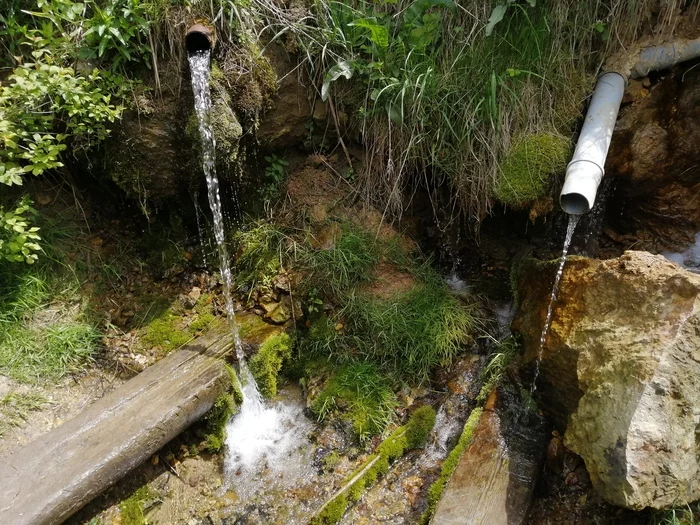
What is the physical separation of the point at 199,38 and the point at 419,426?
3.06 meters

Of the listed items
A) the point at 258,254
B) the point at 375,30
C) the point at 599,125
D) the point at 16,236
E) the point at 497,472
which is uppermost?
the point at 375,30

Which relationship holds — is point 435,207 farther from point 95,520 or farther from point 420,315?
point 95,520

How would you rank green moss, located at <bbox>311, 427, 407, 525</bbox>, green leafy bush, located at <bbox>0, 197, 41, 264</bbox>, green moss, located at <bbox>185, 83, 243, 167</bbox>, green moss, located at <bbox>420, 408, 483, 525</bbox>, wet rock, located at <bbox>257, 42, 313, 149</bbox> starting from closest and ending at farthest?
1. green moss, located at <bbox>420, 408, 483, 525</bbox>
2. green moss, located at <bbox>311, 427, 407, 525</bbox>
3. green leafy bush, located at <bbox>0, 197, 41, 264</bbox>
4. green moss, located at <bbox>185, 83, 243, 167</bbox>
5. wet rock, located at <bbox>257, 42, 313, 149</bbox>

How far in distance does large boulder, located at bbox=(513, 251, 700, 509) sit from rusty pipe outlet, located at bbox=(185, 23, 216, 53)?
2885mm

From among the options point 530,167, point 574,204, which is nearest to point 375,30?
point 530,167

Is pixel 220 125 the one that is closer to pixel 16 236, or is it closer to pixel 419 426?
pixel 16 236

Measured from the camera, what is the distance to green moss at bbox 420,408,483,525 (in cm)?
286

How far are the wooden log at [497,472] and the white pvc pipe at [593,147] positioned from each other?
1405mm

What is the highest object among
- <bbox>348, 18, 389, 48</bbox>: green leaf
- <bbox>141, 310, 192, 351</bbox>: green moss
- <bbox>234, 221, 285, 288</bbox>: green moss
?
<bbox>348, 18, 389, 48</bbox>: green leaf

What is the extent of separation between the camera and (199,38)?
3324mm

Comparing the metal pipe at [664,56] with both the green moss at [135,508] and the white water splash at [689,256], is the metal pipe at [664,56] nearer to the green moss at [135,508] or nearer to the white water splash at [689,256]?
the white water splash at [689,256]

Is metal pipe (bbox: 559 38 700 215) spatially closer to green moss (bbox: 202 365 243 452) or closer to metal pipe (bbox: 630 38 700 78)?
metal pipe (bbox: 630 38 700 78)

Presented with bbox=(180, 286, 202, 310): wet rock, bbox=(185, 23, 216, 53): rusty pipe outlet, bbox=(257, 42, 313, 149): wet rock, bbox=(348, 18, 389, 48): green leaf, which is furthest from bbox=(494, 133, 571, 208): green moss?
bbox=(180, 286, 202, 310): wet rock

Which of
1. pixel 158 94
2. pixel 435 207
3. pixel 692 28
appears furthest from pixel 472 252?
pixel 158 94
